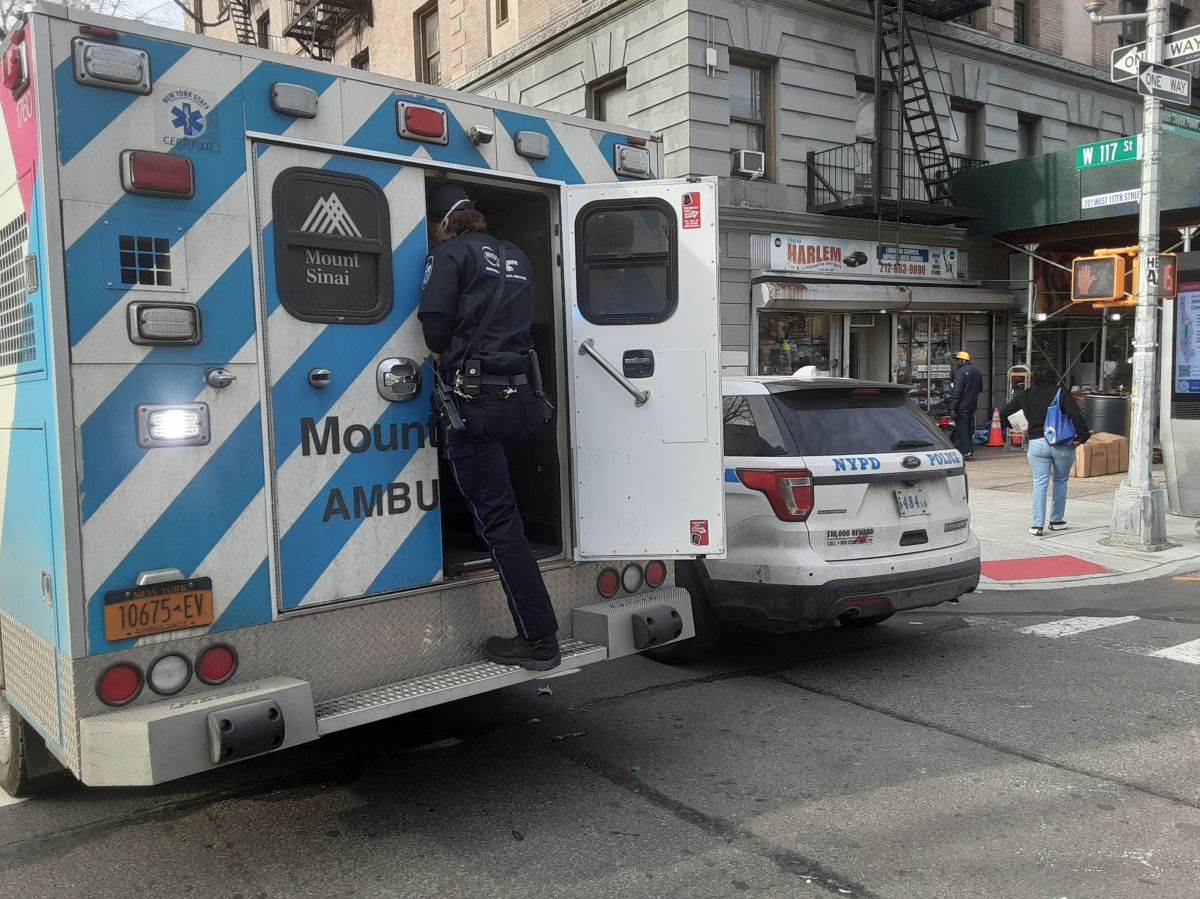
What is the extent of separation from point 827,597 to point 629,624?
1457mm

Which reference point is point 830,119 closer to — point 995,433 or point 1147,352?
point 995,433

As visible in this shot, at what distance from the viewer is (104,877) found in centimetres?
356

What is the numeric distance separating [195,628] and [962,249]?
1959 centimetres

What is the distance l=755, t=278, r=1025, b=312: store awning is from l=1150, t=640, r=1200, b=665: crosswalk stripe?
1109 cm

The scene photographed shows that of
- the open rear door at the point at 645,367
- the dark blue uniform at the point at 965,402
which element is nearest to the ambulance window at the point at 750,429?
the open rear door at the point at 645,367

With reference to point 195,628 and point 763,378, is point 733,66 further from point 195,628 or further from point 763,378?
point 195,628

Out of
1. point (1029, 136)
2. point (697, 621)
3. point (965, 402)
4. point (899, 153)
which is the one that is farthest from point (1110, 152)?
point (1029, 136)

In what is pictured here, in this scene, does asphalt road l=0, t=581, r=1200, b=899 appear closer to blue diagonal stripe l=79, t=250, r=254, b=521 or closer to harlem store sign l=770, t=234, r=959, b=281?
blue diagonal stripe l=79, t=250, r=254, b=521

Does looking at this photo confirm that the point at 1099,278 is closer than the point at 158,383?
No

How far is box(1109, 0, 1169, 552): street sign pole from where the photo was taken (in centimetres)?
A: 978

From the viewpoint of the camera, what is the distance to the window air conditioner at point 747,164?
54.4 ft

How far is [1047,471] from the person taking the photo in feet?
34.0

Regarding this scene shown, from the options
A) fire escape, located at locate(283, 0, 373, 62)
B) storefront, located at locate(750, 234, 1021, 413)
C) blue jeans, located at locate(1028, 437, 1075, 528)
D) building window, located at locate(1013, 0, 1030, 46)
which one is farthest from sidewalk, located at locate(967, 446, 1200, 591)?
fire escape, located at locate(283, 0, 373, 62)

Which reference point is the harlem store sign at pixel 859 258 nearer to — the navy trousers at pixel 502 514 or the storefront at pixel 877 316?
the storefront at pixel 877 316
